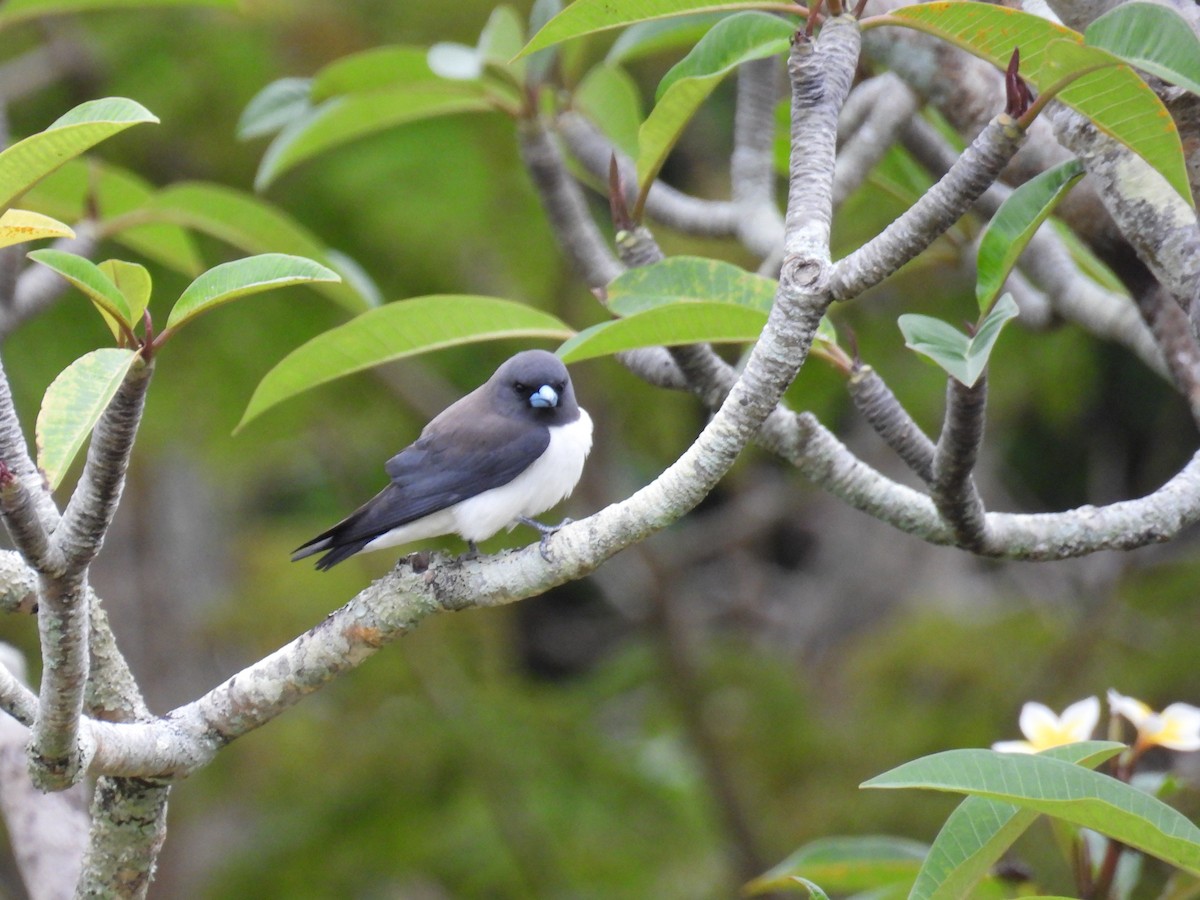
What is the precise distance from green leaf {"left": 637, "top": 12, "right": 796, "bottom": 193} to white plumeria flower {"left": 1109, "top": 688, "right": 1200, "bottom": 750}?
4.25ft

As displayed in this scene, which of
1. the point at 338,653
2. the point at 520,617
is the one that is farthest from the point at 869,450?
the point at 338,653

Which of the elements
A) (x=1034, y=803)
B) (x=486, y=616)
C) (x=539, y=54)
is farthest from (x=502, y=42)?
(x=486, y=616)

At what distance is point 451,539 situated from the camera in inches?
207

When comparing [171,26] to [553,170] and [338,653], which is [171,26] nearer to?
[553,170]

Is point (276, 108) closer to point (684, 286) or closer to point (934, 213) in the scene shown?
point (684, 286)

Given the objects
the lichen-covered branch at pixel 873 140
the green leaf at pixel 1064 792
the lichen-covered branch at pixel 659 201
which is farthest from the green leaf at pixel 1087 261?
the green leaf at pixel 1064 792

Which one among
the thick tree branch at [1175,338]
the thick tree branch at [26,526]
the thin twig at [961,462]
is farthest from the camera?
the thick tree branch at [1175,338]

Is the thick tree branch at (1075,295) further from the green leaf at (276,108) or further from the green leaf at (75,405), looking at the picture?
the green leaf at (75,405)

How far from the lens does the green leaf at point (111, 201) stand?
11.0 feet

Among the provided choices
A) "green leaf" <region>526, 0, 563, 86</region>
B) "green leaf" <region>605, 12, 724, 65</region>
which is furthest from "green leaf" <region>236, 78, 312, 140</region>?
"green leaf" <region>605, 12, 724, 65</region>

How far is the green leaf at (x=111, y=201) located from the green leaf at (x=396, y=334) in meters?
1.25

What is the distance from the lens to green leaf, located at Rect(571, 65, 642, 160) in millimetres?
3447

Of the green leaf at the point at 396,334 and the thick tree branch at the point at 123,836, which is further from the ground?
the green leaf at the point at 396,334

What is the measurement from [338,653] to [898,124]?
2.11m
